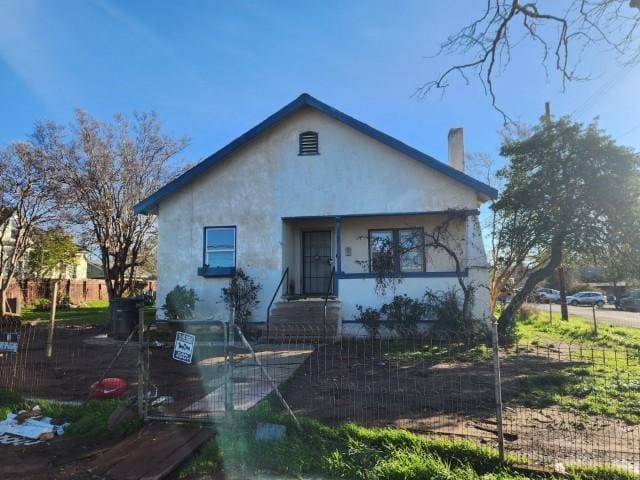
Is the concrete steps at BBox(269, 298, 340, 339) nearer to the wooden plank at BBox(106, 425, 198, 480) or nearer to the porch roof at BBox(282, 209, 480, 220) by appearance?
the porch roof at BBox(282, 209, 480, 220)

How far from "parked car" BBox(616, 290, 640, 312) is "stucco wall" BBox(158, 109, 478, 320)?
36.0 meters

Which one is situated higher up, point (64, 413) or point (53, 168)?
point (53, 168)

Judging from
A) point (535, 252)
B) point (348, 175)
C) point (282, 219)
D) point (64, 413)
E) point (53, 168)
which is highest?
point (53, 168)

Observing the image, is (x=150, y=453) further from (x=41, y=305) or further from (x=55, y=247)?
(x=41, y=305)

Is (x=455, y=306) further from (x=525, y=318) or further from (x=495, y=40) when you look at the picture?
(x=525, y=318)

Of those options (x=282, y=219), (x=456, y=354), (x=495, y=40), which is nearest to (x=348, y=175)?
(x=282, y=219)

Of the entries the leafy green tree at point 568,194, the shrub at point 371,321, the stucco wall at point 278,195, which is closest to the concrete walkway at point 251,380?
the shrub at point 371,321

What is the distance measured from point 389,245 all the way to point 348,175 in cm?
229

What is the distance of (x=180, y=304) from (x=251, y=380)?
642 cm

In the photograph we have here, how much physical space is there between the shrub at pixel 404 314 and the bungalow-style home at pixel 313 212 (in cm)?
32

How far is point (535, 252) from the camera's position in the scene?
48.2ft

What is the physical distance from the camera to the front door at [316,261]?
1575 centimetres

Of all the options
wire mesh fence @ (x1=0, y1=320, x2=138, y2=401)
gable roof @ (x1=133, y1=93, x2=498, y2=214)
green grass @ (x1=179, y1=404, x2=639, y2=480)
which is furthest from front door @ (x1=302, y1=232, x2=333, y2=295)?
green grass @ (x1=179, y1=404, x2=639, y2=480)

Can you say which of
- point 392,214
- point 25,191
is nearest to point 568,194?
point 392,214
